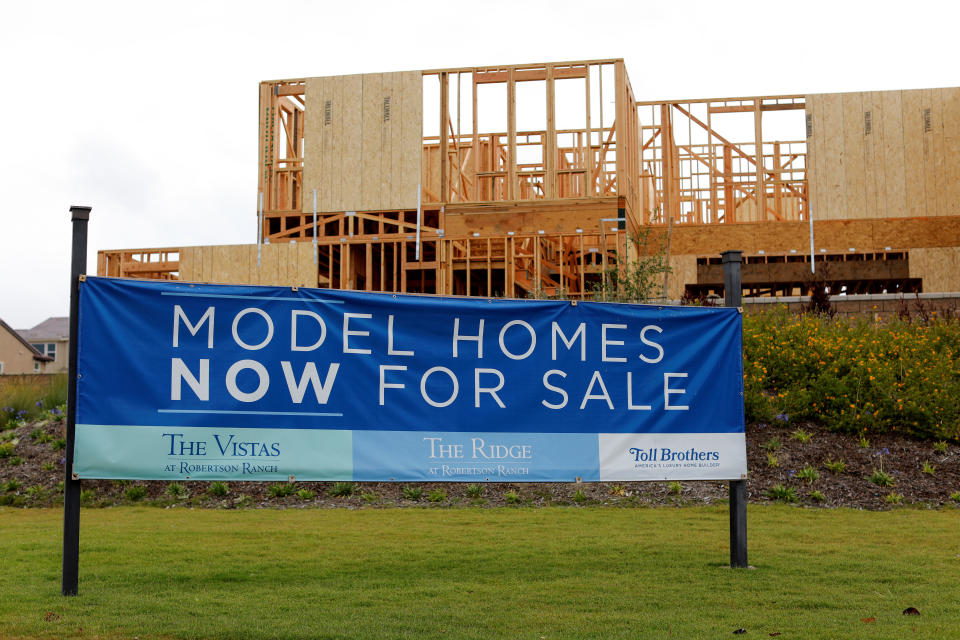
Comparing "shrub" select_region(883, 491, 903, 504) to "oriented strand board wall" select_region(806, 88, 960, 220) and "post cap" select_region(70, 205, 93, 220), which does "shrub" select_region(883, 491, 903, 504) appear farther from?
"oriented strand board wall" select_region(806, 88, 960, 220)

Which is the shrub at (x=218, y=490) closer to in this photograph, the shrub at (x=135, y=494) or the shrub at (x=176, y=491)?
the shrub at (x=176, y=491)

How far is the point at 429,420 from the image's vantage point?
737 cm

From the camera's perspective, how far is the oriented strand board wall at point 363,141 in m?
23.7

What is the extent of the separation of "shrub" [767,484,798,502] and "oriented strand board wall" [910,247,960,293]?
1534cm

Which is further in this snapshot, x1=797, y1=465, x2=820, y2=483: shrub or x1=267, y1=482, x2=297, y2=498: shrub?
x1=267, y1=482, x2=297, y2=498: shrub

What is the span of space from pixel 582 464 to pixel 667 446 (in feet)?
2.36

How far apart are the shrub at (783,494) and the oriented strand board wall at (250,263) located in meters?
14.2

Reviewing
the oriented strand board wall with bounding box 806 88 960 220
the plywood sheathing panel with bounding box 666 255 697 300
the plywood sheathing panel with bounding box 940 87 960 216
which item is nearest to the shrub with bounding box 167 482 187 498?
the plywood sheathing panel with bounding box 666 255 697 300

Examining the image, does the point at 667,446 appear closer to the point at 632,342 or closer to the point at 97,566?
the point at 632,342

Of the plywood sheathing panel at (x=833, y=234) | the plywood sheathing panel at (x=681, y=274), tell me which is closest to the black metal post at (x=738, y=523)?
the plywood sheathing panel at (x=681, y=274)

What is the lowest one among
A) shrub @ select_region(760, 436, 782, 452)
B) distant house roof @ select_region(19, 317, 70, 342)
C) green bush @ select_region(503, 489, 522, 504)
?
green bush @ select_region(503, 489, 522, 504)

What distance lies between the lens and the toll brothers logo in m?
7.63

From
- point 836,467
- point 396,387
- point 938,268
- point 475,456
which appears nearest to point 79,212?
point 396,387

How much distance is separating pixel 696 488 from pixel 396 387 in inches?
241
